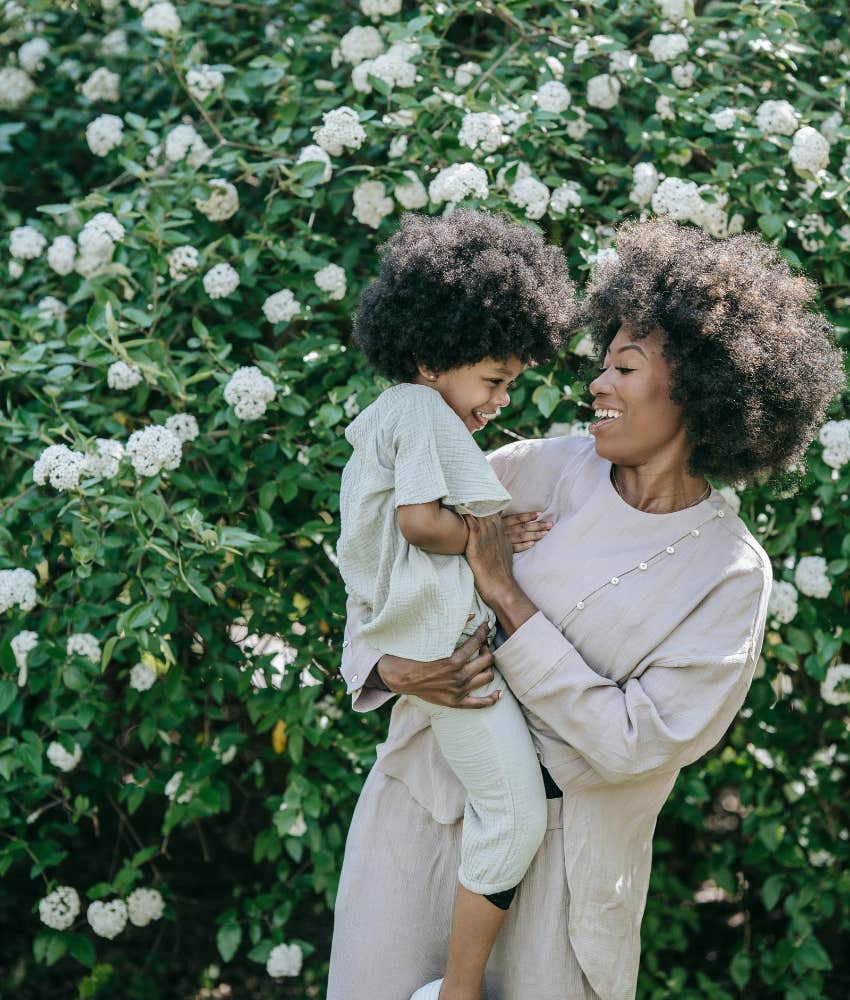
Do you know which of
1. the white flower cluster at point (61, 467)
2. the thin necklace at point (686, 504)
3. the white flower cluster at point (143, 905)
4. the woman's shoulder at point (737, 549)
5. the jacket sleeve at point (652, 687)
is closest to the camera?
the jacket sleeve at point (652, 687)

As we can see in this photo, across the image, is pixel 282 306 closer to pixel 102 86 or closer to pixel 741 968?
pixel 102 86

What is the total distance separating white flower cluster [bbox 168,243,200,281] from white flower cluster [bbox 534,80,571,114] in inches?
36.2

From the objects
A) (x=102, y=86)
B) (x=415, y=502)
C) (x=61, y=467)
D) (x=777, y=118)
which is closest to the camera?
(x=415, y=502)

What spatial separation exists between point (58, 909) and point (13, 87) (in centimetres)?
233

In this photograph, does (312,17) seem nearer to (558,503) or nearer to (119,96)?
(119,96)

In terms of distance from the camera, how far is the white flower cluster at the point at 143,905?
11.0ft

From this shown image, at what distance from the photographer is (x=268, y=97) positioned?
3248 mm

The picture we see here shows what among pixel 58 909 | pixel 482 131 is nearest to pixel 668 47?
pixel 482 131

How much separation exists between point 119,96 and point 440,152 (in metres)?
1.21

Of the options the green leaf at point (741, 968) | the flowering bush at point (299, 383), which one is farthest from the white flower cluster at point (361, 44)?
the green leaf at point (741, 968)

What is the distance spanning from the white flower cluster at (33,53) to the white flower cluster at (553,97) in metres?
1.57

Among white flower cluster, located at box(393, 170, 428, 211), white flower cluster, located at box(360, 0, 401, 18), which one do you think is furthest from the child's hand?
white flower cluster, located at box(360, 0, 401, 18)

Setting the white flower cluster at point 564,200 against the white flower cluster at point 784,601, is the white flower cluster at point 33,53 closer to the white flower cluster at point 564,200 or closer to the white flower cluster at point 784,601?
the white flower cluster at point 564,200

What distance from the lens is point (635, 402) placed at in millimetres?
2229
